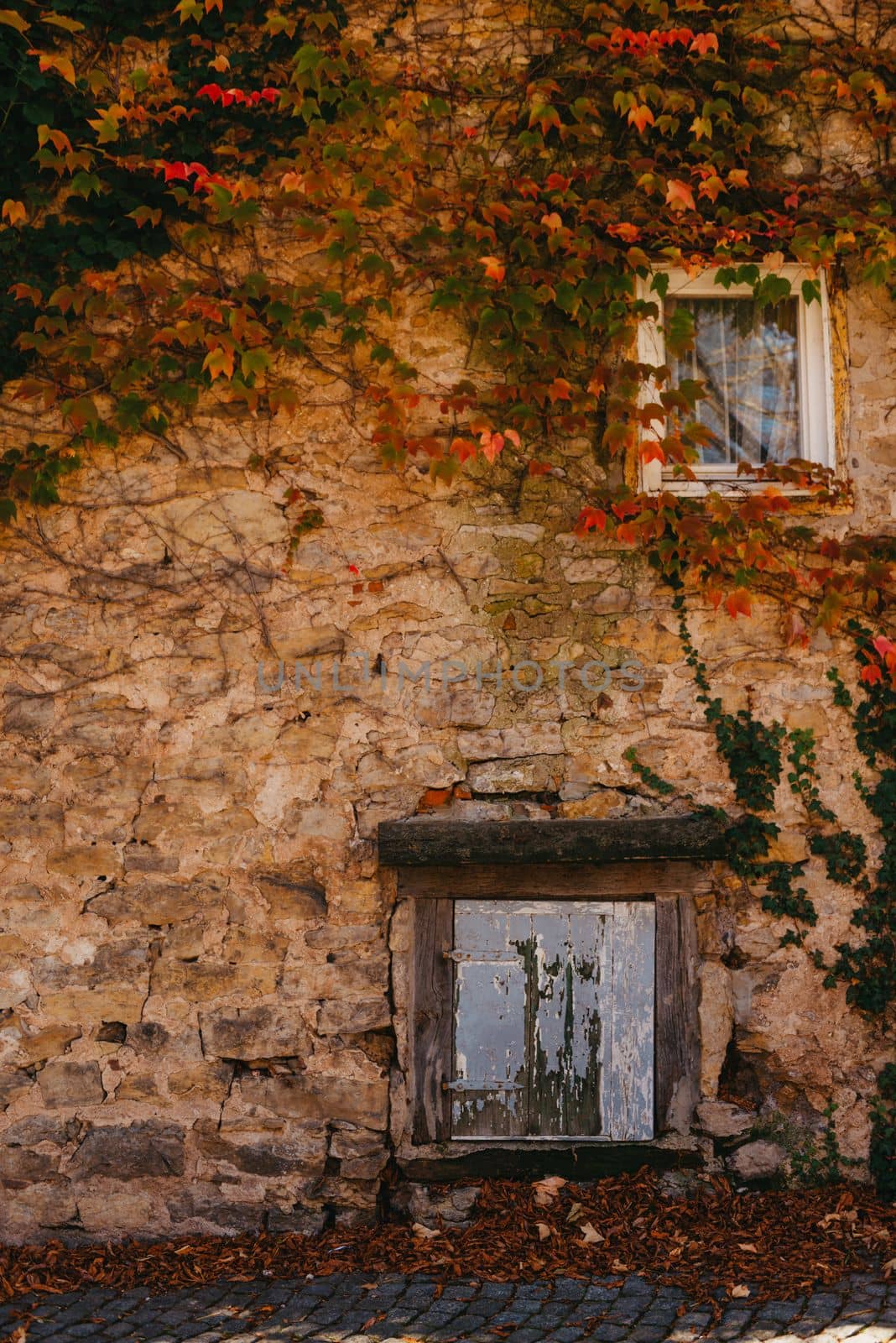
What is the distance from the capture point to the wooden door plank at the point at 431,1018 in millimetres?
4082

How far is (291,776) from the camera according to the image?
4117 mm

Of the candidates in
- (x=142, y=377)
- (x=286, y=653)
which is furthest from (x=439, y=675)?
(x=142, y=377)

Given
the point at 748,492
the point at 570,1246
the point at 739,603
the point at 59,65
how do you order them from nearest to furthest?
the point at 570,1246, the point at 59,65, the point at 739,603, the point at 748,492

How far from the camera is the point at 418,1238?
3.86 meters

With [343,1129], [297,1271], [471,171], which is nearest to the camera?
[297,1271]

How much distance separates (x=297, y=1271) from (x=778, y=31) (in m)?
5.14

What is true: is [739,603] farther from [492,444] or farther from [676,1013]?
[676,1013]

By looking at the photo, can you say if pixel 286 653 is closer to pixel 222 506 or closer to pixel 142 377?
pixel 222 506

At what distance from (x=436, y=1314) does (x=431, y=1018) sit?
3.35 feet

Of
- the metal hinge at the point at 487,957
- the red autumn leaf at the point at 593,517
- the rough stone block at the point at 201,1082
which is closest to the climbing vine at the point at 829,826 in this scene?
the red autumn leaf at the point at 593,517

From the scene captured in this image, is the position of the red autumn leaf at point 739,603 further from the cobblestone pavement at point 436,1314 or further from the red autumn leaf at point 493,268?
the cobblestone pavement at point 436,1314

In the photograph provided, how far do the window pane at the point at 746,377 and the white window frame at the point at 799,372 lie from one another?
39 millimetres

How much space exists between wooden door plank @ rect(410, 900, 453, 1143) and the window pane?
87.0 inches

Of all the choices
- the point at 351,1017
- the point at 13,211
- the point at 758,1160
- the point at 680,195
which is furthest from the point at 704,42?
the point at 758,1160
